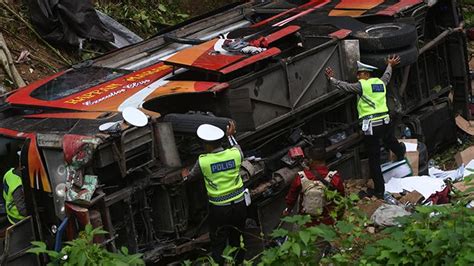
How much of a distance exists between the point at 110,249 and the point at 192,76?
2327 mm

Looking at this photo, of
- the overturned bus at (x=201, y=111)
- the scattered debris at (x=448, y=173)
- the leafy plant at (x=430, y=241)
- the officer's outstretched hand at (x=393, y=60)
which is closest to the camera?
the leafy plant at (x=430, y=241)

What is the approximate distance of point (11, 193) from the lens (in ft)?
23.6

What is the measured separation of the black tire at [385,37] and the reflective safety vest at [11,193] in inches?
159

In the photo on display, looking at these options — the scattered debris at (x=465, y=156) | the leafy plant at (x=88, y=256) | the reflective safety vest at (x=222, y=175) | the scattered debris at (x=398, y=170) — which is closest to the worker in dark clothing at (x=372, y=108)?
the scattered debris at (x=398, y=170)

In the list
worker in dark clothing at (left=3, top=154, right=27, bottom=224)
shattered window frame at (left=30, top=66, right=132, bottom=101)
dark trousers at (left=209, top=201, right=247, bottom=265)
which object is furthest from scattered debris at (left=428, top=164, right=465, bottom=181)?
worker in dark clothing at (left=3, top=154, right=27, bottom=224)

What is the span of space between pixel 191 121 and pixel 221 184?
0.62m

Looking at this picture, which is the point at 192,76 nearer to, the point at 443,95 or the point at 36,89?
the point at 36,89

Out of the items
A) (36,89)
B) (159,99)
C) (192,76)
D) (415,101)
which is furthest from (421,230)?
(415,101)

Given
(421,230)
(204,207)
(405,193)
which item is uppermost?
(421,230)

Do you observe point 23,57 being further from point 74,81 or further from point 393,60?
point 393,60

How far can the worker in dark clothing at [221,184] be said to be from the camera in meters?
7.28

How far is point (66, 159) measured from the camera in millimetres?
6883

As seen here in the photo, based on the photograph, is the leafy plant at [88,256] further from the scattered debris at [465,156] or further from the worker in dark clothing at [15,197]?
the scattered debris at [465,156]

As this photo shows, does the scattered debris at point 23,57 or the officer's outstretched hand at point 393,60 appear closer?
the officer's outstretched hand at point 393,60
